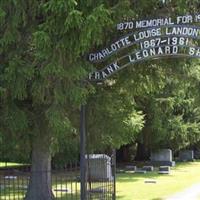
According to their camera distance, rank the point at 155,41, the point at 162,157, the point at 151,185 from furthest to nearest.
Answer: the point at 162,157 < the point at 151,185 < the point at 155,41

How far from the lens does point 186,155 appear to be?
137 ft

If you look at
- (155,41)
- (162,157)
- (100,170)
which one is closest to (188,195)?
(100,170)

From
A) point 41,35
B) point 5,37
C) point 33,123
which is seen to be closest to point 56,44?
point 41,35

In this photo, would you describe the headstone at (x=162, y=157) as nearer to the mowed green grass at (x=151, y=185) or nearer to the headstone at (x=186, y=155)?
the headstone at (x=186, y=155)

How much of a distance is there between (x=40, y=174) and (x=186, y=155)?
27936 mm

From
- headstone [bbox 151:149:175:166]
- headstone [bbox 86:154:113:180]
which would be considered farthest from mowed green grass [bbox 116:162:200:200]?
headstone [bbox 151:149:175:166]

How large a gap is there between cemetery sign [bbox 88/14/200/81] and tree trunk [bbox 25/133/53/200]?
358 cm

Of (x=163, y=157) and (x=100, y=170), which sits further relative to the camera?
(x=163, y=157)

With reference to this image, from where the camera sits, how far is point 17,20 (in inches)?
466

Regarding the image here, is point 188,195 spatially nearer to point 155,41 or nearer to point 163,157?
point 155,41

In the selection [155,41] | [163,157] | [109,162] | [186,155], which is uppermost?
[155,41]

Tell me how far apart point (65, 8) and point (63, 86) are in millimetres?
1802

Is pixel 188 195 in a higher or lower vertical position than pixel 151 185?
lower

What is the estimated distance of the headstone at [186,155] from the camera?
41.2 m
